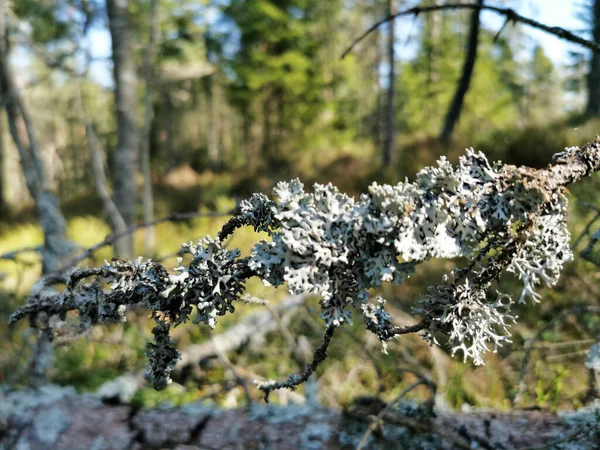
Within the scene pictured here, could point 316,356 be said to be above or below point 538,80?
below

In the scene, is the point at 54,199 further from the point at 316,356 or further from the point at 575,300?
the point at 575,300

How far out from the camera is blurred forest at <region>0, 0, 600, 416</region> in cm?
220

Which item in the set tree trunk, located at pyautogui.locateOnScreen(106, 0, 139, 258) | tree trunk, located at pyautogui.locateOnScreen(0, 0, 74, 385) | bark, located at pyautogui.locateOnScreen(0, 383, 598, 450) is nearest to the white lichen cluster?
bark, located at pyautogui.locateOnScreen(0, 383, 598, 450)

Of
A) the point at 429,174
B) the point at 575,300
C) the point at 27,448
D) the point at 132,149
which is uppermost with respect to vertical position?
the point at 132,149

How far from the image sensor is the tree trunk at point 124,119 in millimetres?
4520

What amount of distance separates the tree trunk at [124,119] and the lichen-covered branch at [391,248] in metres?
4.17

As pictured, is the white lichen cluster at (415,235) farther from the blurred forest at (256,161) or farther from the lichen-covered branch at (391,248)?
the blurred forest at (256,161)

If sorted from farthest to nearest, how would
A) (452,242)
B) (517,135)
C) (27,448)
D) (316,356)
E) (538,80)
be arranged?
(538,80)
(517,135)
(27,448)
(316,356)
(452,242)

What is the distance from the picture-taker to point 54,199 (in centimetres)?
253

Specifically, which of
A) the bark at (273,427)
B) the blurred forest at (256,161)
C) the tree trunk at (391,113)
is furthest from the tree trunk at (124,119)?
the tree trunk at (391,113)

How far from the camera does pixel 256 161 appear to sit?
41.6 ft

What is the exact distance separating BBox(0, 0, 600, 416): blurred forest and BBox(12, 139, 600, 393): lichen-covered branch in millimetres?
573

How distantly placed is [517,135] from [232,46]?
9.89m

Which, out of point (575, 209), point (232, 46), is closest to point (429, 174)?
point (575, 209)
